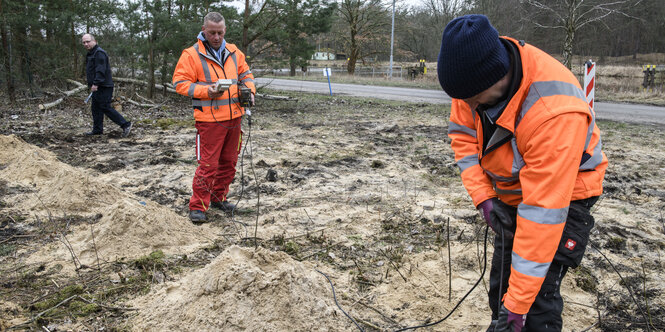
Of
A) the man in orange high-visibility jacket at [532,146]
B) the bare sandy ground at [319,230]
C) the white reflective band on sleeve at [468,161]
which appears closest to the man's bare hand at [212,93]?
the bare sandy ground at [319,230]

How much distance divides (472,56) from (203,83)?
3.44 metres

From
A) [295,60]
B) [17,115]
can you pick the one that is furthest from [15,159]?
[295,60]

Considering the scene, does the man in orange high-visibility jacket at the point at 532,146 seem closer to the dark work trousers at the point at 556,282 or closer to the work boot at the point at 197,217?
the dark work trousers at the point at 556,282

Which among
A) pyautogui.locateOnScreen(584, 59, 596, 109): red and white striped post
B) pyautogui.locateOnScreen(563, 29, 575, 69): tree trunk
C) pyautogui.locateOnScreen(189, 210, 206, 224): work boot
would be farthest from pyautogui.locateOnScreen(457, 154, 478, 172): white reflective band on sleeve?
pyautogui.locateOnScreen(563, 29, 575, 69): tree trunk

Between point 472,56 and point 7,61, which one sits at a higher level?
point 7,61

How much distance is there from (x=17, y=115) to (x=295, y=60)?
7504mm

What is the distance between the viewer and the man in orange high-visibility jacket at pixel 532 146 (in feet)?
5.42

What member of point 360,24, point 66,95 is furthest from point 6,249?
point 360,24

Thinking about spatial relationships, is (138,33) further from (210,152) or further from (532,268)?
(532,268)

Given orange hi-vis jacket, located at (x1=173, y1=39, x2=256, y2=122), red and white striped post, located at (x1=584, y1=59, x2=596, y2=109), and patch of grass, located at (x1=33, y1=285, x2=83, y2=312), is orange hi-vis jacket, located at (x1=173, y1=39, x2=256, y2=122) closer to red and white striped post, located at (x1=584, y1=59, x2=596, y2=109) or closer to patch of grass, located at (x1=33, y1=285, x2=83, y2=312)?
patch of grass, located at (x1=33, y1=285, x2=83, y2=312)

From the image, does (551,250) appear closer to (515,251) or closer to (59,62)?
(515,251)

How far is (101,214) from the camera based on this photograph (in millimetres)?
4535

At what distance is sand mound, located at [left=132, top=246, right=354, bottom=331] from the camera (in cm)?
254

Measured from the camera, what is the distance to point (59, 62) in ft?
44.6
